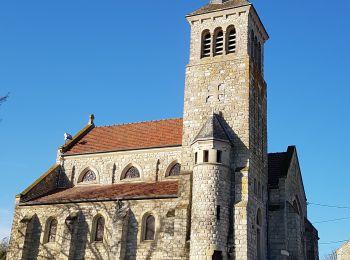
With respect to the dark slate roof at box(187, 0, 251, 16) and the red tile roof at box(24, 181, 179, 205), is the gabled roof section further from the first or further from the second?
the dark slate roof at box(187, 0, 251, 16)

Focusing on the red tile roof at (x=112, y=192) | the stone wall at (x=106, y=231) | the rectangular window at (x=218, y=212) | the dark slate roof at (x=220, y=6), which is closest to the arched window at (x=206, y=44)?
the dark slate roof at (x=220, y=6)

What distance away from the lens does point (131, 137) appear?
3806cm

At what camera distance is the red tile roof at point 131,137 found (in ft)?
118

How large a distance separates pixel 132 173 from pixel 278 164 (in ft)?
36.8

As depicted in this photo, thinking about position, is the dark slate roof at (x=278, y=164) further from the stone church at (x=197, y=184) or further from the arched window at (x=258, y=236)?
the arched window at (x=258, y=236)

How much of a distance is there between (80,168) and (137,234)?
10.3m

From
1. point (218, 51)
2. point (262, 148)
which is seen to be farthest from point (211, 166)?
point (218, 51)

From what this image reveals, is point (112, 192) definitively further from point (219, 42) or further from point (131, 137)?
point (219, 42)

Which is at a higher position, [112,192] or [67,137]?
[67,137]

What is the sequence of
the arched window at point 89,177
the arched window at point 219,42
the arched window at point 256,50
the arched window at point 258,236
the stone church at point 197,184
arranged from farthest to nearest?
the arched window at point 89,177
the arched window at point 256,50
the arched window at point 219,42
the arched window at point 258,236
the stone church at point 197,184

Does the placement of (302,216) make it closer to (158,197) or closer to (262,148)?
(262,148)

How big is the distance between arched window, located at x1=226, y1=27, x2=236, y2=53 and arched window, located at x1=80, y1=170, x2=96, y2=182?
47.5 ft

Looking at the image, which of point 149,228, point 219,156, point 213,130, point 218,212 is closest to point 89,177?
point 149,228

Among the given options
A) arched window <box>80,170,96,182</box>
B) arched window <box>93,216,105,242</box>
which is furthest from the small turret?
arched window <box>80,170,96,182</box>
